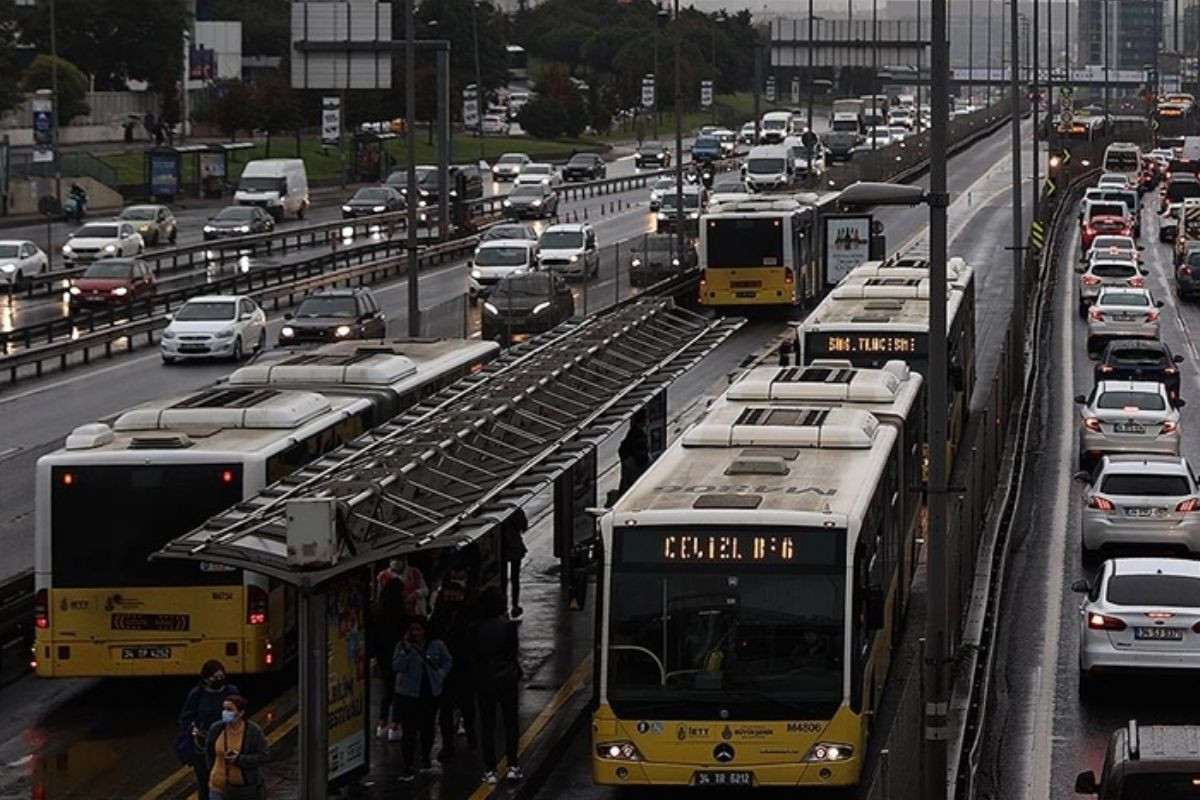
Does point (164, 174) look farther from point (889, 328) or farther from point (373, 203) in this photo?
point (889, 328)

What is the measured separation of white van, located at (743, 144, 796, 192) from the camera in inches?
4262

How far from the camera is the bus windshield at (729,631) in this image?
1933 cm

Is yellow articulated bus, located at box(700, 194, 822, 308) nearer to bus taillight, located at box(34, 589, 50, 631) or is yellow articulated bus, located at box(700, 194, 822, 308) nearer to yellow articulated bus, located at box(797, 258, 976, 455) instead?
yellow articulated bus, located at box(797, 258, 976, 455)

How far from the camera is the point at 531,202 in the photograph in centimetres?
9731

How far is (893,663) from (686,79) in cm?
17527

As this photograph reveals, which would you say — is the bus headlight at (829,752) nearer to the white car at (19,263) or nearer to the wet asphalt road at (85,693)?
the wet asphalt road at (85,693)

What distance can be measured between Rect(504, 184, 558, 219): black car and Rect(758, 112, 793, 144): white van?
5392cm

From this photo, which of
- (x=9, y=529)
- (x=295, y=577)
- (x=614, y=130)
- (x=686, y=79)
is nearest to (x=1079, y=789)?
(x=295, y=577)

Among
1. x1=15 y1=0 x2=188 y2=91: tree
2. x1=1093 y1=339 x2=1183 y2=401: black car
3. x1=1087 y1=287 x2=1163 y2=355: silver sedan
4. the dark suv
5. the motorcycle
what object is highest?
x1=15 y1=0 x2=188 y2=91: tree

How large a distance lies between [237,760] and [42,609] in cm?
529

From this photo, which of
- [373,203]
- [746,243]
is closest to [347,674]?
[746,243]

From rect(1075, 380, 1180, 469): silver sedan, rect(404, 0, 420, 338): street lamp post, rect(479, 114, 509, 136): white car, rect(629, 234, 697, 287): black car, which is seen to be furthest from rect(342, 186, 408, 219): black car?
rect(479, 114, 509, 136): white car

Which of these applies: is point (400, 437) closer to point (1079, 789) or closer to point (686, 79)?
point (1079, 789)

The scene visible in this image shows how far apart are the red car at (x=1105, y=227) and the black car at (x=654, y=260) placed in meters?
19.3
